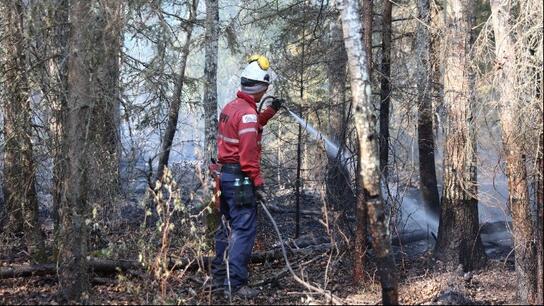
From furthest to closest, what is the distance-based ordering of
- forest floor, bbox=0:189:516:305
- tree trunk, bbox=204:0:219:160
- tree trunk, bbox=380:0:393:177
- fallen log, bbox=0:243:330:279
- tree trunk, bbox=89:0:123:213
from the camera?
tree trunk, bbox=204:0:219:160, tree trunk, bbox=380:0:393:177, fallen log, bbox=0:243:330:279, forest floor, bbox=0:189:516:305, tree trunk, bbox=89:0:123:213

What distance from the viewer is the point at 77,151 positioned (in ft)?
18.6

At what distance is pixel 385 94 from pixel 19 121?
5.20m

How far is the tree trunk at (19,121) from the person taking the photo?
7102mm

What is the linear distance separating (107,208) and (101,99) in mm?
2133

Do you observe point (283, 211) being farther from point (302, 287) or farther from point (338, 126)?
point (302, 287)

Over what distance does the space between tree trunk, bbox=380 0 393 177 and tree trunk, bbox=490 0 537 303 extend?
186cm

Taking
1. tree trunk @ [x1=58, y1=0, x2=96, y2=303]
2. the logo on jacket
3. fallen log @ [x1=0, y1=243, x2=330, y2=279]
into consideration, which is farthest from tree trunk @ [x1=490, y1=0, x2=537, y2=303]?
tree trunk @ [x1=58, y1=0, x2=96, y2=303]

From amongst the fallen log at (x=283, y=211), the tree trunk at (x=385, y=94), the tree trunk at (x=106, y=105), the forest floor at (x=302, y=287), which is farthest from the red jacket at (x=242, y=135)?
the fallen log at (x=283, y=211)

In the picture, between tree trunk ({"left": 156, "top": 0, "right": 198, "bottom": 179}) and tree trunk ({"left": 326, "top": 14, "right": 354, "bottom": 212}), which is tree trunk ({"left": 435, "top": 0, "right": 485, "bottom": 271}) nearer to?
tree trunk ({"left": 326, "top": 14, "right": 354, "bottom": 212})

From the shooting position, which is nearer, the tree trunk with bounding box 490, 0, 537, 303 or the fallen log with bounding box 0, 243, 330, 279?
the tree trunk with bounding box 490, 0, 537, 303

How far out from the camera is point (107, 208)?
816cm

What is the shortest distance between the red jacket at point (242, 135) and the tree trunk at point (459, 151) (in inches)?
109

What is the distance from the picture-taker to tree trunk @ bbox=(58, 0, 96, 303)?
18.4 feet

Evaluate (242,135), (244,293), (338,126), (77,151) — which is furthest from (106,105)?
(338,126)
